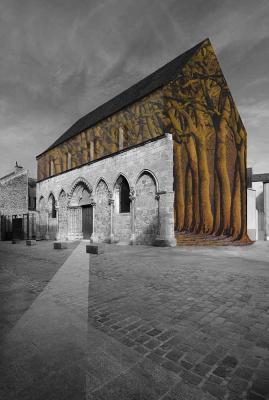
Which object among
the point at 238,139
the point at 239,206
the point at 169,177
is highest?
the point at 238,139

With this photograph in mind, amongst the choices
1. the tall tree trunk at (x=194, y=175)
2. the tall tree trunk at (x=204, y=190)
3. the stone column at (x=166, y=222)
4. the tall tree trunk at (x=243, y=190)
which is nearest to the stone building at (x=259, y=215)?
the tall tree trunk at (x=243, y=190)

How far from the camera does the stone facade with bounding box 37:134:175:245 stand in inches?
A: 491

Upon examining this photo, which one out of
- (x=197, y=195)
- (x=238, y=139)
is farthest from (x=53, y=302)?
(x=238, y=139)

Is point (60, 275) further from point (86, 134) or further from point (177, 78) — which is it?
point (86, 134)

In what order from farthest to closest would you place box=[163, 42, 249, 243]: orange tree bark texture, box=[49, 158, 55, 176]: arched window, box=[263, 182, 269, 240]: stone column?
1. box=[49, 158, 55, 176]: arched window
2. box=[263, 182, 269, 240]: stone column
3. box=[163, 42, 249, 243]: orange tree bark texture

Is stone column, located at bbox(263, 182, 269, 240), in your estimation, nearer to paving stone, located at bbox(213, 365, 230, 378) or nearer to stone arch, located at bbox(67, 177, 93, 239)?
stone arch, located at bbox(67, 177, 93, 239)

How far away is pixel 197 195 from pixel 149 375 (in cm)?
1222

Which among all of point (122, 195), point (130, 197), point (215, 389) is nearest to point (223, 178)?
point (130, 197)

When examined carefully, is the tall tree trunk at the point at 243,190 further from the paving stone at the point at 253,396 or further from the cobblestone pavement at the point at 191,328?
the paving stone at the point at 253,396

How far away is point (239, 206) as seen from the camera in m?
15.8

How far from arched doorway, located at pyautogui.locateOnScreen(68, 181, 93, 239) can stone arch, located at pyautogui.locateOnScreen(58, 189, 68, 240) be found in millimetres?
982

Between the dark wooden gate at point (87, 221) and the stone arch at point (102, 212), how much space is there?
179cm

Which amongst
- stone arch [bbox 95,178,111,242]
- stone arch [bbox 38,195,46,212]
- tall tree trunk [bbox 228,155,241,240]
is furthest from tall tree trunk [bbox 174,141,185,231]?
stone arch [bbox 38,195,46,212]

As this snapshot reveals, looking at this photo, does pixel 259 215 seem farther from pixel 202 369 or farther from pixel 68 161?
pixel 202 369
